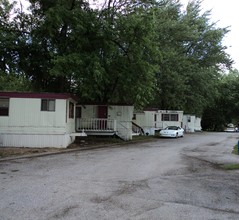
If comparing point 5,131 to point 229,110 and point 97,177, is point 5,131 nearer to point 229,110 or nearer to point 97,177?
point 97,177

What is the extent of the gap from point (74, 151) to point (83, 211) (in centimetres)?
1070

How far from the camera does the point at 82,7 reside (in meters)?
21.5

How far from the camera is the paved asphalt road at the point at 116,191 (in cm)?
551

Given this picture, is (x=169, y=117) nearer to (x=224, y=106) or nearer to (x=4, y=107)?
(x=4, y=107)

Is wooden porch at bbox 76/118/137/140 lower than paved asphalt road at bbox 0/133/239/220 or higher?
higher

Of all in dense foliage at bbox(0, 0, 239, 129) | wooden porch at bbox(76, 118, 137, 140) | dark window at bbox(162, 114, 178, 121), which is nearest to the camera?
dense foliage at bbox(0, 0, 239, 129)

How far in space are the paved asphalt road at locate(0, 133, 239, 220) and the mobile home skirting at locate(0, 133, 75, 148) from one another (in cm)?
484

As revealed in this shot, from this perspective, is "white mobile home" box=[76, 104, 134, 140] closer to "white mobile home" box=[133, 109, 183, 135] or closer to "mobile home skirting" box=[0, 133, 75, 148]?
"mobile home skirting" box=[0, 133, 75, 148]

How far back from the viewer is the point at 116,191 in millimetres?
7246

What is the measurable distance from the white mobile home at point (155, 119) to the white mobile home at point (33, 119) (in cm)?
1668

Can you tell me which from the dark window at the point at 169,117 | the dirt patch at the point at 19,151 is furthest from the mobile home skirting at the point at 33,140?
the dark window at the point at 169,117

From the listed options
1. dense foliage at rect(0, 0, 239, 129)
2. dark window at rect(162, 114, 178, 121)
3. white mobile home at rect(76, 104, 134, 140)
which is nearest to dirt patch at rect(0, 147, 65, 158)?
dense foliage at rect(0, 0, 239, 129)

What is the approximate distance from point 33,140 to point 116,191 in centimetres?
1037

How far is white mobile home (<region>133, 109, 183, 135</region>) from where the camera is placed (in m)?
32.8
